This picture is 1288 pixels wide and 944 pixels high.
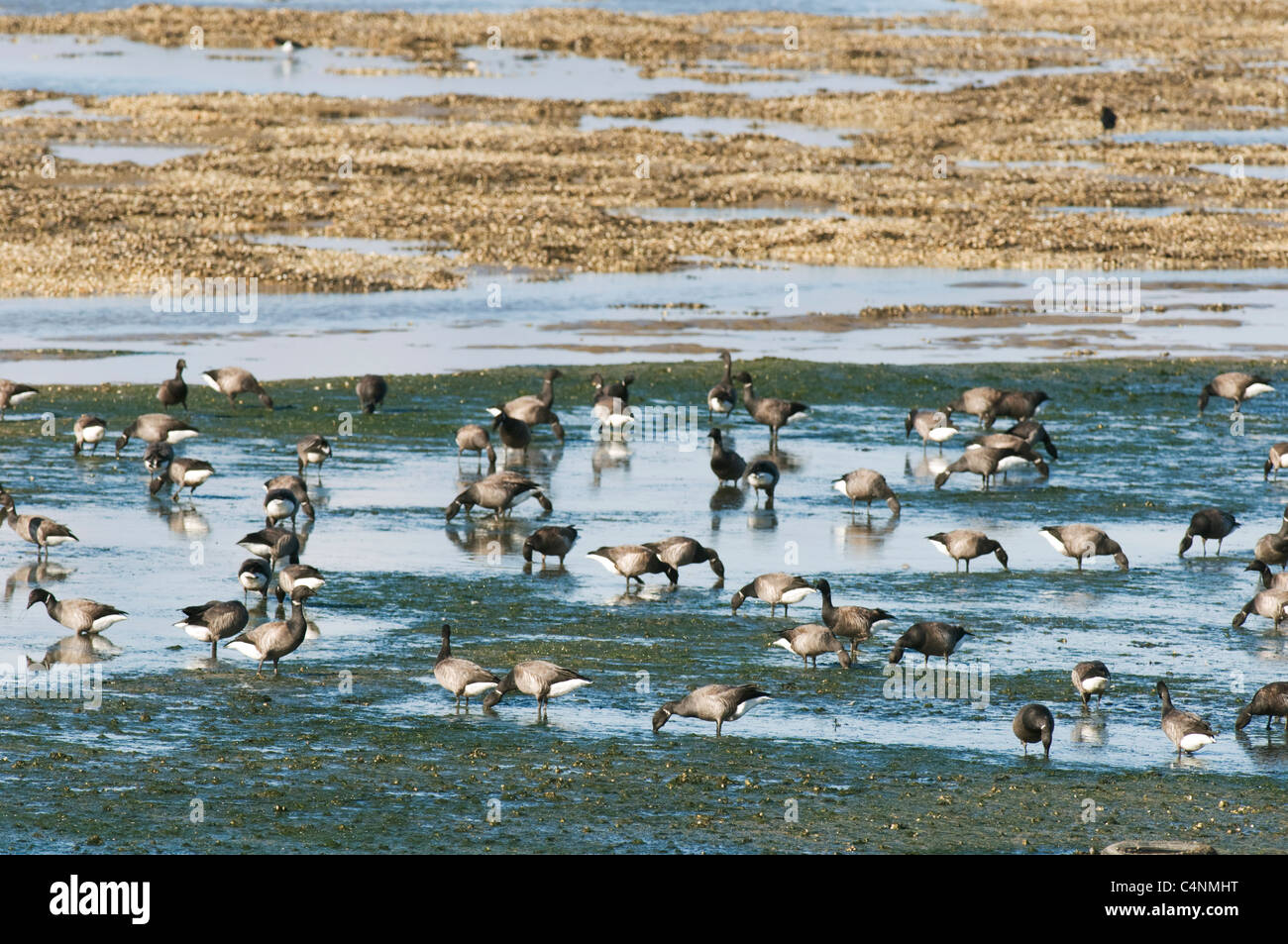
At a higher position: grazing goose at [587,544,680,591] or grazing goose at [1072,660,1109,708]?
grazing goose at [587,544,680,591]

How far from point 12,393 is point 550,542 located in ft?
43.9

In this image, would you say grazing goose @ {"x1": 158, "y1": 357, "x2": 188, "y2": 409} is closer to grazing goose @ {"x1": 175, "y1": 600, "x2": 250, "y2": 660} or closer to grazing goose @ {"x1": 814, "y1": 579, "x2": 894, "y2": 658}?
grazing goose @ {"x1": 175, "y1": 600, "x2": 250, "y2": 660}

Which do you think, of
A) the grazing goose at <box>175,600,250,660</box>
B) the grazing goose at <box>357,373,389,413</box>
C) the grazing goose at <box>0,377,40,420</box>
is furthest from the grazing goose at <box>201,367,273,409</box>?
the grazing goose at <box>175,600,250,660</box>

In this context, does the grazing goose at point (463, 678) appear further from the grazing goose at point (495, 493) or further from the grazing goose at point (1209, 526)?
the grazing goose at point (1209, 526)

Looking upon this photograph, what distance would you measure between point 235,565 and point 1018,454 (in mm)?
12740

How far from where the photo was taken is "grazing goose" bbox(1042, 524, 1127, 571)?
24.0 metres

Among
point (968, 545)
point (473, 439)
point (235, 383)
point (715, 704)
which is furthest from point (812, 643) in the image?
point (235, 383)

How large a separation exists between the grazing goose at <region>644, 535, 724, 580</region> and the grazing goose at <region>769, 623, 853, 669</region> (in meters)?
3.59

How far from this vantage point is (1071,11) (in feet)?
438

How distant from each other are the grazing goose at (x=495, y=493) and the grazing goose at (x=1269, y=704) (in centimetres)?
1198

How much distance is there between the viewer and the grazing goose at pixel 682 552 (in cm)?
2309

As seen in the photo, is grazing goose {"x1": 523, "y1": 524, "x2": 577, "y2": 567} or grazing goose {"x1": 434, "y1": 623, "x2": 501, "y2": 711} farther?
grazing goose {"x1": 523, "y1": 524, "x2": 577, "y2": 567}

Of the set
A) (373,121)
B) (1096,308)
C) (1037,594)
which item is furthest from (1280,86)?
(1037,594)
